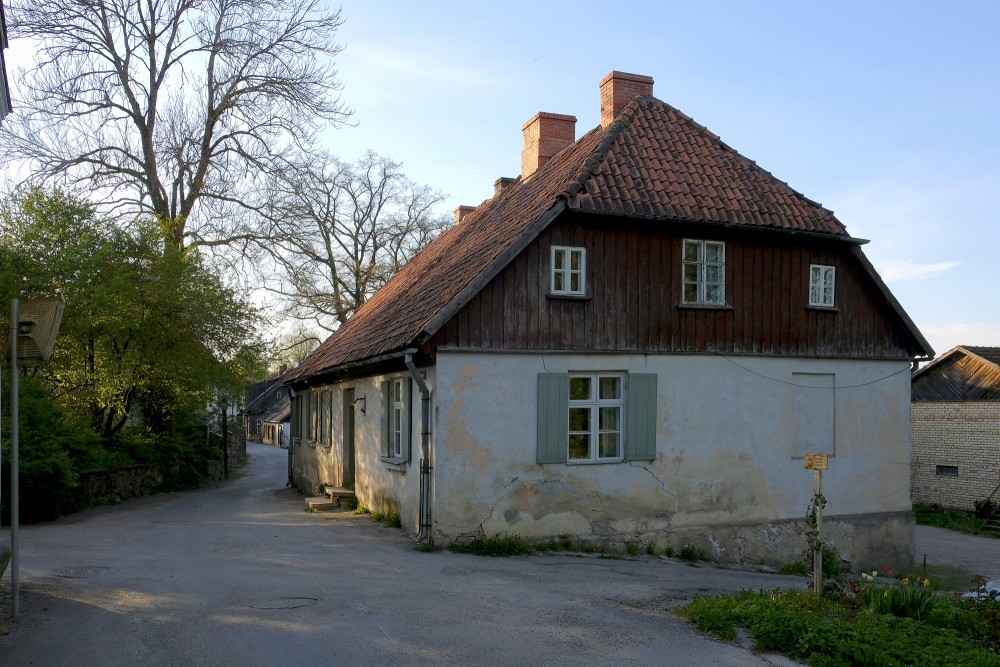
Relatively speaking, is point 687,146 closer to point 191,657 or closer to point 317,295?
point 191,657

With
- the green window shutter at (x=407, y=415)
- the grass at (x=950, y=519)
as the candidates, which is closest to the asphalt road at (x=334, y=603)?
the green window shutter at (x=407, y=415)

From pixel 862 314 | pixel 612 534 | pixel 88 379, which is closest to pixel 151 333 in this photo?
pixel 88 379

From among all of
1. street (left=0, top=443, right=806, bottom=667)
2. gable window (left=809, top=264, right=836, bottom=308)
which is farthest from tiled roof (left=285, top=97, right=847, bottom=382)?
street (left=0, top=443, right=806, bottom=667)

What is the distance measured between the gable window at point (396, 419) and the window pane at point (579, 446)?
258 cm

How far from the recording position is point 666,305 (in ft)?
46.2

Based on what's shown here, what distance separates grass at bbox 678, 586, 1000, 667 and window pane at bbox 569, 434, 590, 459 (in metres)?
4.47

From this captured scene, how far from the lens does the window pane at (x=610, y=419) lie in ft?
44.6

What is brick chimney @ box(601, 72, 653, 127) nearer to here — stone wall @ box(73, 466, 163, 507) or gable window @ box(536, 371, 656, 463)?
→ gable window @ box(536, 371, 656, 463)

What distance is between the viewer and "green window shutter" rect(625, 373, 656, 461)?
1350 centimetres

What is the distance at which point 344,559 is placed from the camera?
37.7 feet

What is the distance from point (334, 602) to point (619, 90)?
12.1 meters

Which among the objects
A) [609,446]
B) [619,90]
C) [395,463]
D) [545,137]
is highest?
[619,90]

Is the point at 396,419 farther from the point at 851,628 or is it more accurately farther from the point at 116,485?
the point at 116,485

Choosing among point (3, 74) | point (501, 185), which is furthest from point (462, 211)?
point (3, 74)
